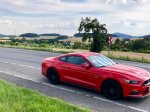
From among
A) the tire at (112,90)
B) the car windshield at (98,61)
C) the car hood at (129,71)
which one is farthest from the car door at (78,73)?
the car hood at (129,71)

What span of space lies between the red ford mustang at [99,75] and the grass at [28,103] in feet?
6.09

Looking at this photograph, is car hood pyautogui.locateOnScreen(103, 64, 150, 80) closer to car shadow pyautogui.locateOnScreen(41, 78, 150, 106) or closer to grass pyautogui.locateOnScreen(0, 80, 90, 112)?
car shadow pyautogui.locateOnScreen(41, 78, 150, 106)

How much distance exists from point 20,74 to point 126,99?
643 centimetres

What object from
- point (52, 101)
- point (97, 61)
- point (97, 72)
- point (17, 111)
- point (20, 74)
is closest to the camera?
point (17, 111)

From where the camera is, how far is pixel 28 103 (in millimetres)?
8375

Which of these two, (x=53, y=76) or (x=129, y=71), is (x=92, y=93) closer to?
(x=129, y=71)

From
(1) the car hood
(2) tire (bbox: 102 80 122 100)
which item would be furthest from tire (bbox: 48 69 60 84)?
(2) tire (bbox: 102 80 122 100)

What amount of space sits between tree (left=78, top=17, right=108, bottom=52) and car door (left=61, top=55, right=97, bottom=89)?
18.3m

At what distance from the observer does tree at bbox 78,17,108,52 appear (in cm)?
2978

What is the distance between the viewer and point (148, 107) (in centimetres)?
901

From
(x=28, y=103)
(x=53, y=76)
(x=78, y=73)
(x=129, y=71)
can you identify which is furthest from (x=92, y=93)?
(x=28, y=103)

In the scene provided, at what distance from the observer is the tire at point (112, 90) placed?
31.4ft

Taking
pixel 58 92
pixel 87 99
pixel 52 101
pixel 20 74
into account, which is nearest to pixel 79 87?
pixel 58 92

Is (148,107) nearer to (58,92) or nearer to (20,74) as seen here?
(58,92)
